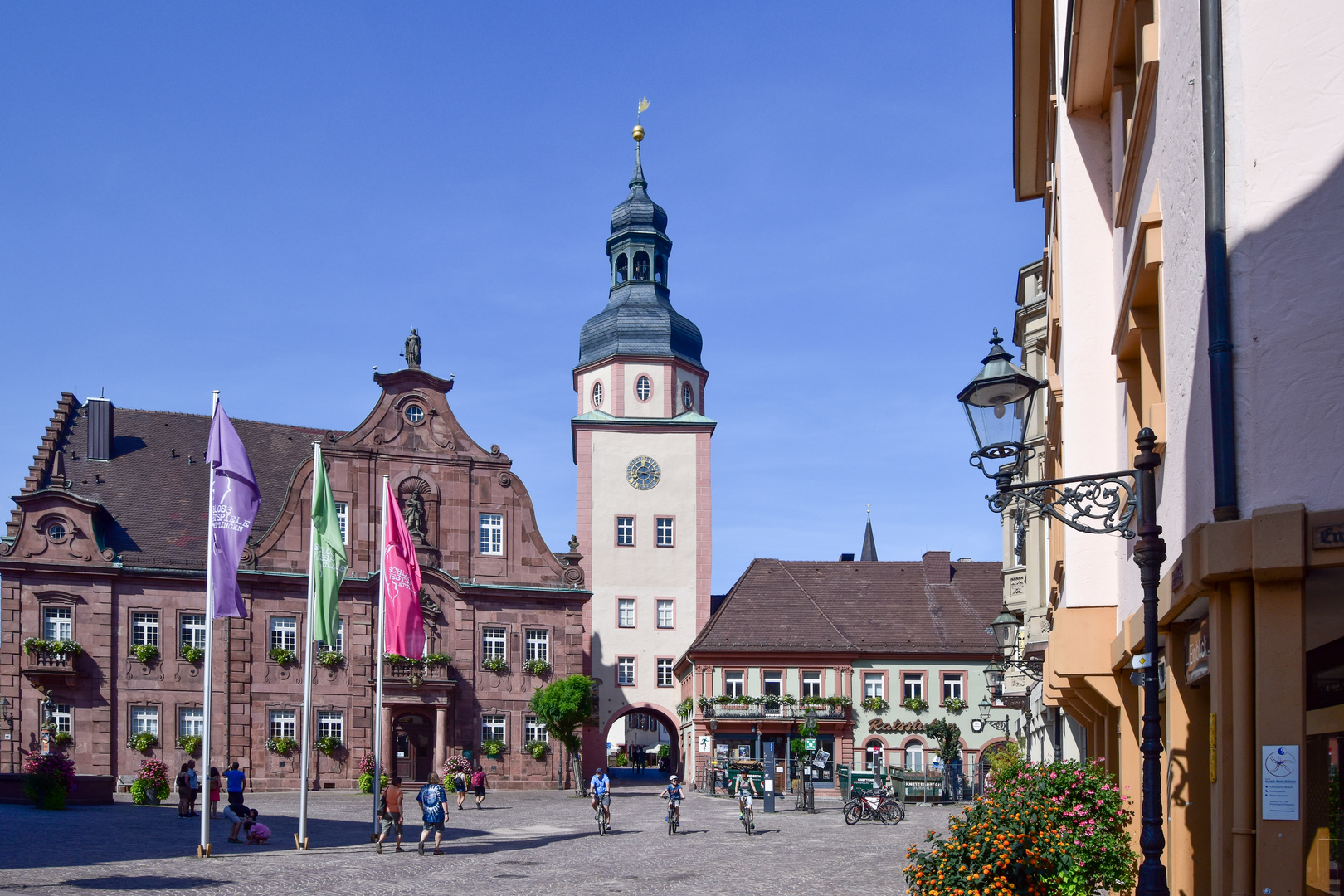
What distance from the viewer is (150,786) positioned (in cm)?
3953

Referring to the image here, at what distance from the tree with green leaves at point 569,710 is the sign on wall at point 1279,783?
46.1m

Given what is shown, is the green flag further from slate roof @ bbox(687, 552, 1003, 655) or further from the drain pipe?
slate roof @ bbox(687, 552, 1003, 655)

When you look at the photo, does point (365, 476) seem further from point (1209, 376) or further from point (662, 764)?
point (1209, 376)

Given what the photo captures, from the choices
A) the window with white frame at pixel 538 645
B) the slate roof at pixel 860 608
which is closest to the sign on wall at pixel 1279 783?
the window with white frame at pixel 538 645

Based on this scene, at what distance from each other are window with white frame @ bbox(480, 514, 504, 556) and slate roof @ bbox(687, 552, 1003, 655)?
31.8ft

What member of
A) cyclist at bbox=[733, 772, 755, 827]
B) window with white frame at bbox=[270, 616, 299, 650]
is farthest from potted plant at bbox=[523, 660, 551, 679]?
cyclist at bbox=[733, 772, 755, 827]

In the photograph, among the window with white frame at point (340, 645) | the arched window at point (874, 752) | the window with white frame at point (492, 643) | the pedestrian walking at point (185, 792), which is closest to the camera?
the pedestrian walking at point (185, 792)

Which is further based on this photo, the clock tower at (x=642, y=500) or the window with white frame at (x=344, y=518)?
the clock tower at (x=642, y=500)

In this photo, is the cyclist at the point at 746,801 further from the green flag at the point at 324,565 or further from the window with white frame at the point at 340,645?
the window with white frame at the point at 340,645

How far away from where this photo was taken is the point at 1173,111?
7953mm

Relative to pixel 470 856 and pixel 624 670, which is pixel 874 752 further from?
pixel 470 856

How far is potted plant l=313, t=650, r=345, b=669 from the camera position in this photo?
52219 millimetres

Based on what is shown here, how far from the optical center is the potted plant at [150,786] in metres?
39.4

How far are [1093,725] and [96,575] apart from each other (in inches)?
1674
